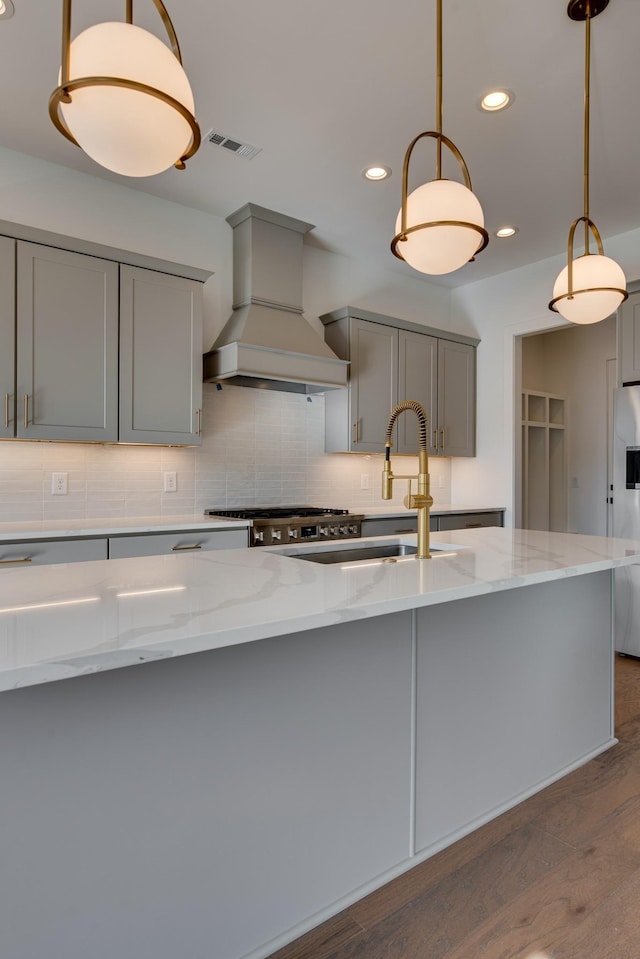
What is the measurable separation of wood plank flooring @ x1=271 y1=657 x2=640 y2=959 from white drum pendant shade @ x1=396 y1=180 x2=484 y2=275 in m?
1.78

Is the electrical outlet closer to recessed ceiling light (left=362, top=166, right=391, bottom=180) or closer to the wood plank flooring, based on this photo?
recessed ceiling light (left=362, top=166, right=391, bottom=180)

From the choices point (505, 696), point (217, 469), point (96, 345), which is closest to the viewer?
point (505, 696)

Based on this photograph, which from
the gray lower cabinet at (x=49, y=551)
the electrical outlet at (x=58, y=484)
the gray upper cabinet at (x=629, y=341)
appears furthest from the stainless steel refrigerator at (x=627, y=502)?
the electrical outlet at (x=58, y=484)

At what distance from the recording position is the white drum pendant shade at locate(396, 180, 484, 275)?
159 centimetres

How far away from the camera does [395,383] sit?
442 cm

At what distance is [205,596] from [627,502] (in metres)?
3.38

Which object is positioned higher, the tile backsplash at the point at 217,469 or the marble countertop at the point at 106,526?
the tile backsplash at the point at 217,469

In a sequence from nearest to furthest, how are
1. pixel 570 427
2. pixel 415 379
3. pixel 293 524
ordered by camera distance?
pixel 293 524
pixel 415 379
pixel 570 427

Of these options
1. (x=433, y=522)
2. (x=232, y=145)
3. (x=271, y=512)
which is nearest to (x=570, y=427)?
(x=433, y=522)

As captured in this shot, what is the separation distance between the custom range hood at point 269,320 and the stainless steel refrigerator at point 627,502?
1.86m

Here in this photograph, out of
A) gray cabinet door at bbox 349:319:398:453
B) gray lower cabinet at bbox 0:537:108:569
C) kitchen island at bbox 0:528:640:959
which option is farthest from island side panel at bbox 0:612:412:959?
gray cabinet door at bbox 349:319:398:453

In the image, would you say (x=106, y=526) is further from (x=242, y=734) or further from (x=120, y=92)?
(x=120, y=92)

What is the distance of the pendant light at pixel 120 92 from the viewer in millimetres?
1107

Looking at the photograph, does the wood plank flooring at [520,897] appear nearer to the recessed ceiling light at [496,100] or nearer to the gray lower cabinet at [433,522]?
the gray lower cabinet at [433,522]
